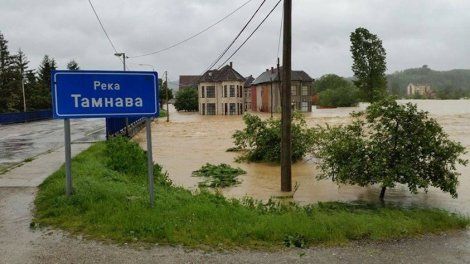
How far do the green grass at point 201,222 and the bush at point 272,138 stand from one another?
10.7 metres

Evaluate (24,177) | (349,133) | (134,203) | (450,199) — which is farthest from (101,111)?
(450,199)

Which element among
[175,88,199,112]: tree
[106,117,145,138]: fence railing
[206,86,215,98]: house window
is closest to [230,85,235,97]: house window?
[206,86,215,98]: house window

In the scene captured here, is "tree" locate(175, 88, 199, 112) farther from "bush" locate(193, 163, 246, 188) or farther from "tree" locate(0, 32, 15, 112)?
"bush" locate(193, 163, 246, 188)

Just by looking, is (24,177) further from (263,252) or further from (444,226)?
(444,226)

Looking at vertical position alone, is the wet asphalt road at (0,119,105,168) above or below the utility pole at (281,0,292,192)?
below

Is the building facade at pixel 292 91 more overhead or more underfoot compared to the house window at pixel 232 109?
more overhead

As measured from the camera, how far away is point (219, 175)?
1570 centimetres

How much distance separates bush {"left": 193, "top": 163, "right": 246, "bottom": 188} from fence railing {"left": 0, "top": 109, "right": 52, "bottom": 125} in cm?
3472

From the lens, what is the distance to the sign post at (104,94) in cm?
701

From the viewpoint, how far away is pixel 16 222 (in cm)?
654

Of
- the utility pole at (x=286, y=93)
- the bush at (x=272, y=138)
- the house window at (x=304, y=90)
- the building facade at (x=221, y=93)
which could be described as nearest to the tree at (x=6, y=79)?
the building facade at (x=221, y=93)

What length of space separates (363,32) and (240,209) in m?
77.1

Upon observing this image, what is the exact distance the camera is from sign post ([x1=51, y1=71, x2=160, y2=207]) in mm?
7008

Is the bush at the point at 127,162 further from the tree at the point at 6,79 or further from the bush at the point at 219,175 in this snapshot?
the tree at the point at 6,79
